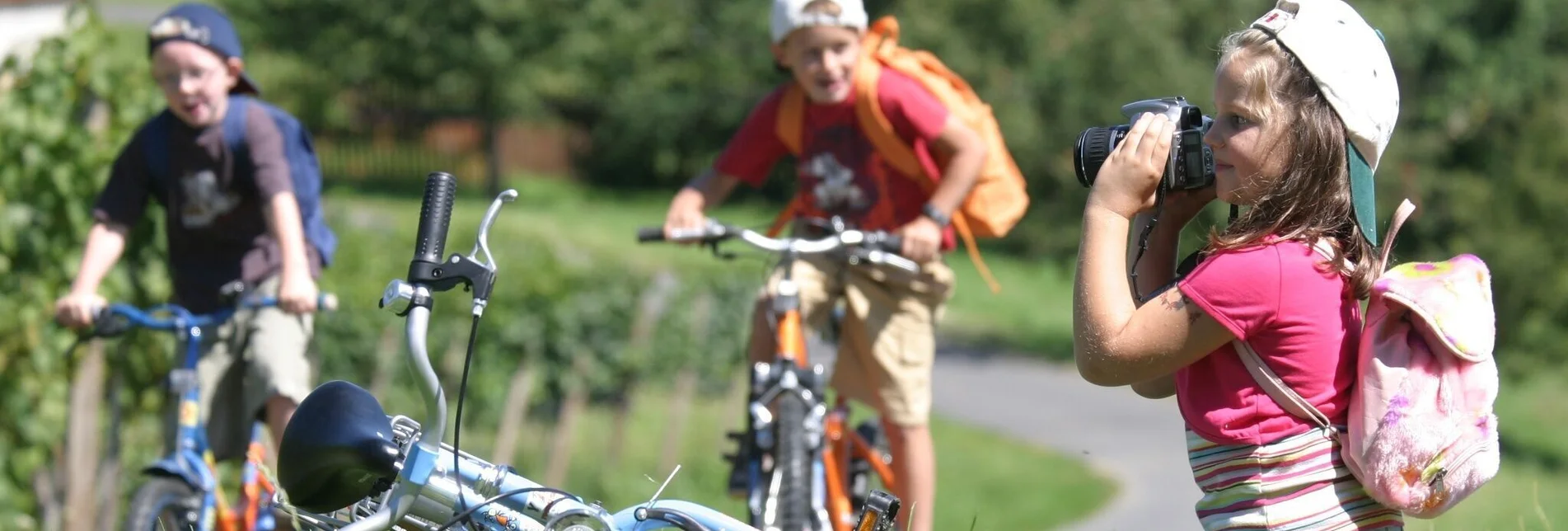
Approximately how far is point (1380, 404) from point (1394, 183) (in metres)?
17.9

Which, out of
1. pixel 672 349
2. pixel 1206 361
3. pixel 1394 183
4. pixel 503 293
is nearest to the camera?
pixel 1206 361

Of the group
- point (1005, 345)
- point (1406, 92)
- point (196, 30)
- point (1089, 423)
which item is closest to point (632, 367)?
point (196, 30)

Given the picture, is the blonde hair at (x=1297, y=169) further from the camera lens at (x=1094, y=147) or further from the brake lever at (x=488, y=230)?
the brake lever at (x=488, y=230)

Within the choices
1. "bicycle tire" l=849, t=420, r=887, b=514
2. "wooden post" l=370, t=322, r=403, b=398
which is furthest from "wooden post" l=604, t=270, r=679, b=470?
"bicycle tire" l=849, t=420, r=887, b=514

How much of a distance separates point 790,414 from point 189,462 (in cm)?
170

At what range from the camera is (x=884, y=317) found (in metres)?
5.11

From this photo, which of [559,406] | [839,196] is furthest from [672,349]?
[839,196]

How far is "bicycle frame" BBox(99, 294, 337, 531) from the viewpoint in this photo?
15.5ft

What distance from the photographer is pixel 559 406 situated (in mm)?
10422

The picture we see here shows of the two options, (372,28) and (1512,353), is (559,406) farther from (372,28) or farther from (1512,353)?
(372,28)

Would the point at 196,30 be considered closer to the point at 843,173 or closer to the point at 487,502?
the point at 843,173

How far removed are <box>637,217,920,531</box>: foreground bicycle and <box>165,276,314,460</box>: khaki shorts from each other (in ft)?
3.43

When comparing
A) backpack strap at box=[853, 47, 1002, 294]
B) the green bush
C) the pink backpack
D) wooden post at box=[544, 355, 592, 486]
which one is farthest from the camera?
wooden post at box=[544, 355, 592, 486]

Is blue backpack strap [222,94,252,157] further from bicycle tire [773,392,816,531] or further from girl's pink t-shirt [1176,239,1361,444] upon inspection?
girl's pink t-shirt [1176,239,1361,444]
